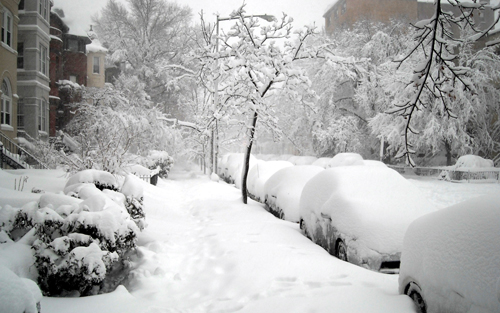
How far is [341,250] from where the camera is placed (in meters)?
5.87

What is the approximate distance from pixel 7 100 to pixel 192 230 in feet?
42.5

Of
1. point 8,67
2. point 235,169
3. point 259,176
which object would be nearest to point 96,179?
point 259,176

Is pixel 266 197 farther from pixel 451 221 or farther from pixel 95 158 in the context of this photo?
pixel 451 221

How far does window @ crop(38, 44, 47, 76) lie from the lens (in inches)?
800

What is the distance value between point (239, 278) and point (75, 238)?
7.63ft

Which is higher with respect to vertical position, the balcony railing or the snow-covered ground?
the balcony railing

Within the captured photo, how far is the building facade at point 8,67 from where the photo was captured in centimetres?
1505

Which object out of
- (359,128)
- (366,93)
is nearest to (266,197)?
(366,93)

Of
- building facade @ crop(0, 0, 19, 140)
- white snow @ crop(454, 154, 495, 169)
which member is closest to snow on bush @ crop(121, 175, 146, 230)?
building facade @ crop(0, 0, 19, 140)

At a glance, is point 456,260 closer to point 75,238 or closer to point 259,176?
point 75,238

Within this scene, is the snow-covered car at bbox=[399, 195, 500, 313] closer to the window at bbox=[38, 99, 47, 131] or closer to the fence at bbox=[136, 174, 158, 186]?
the fence at bbox=[136, 174, 158, 186]

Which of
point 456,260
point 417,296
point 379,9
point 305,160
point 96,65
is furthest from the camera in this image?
point 379,9

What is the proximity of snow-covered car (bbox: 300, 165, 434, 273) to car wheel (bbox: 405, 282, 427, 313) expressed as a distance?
152 cm

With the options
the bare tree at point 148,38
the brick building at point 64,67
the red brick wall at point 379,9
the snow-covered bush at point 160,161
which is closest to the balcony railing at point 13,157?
the snow-covered bush at point 160,161
